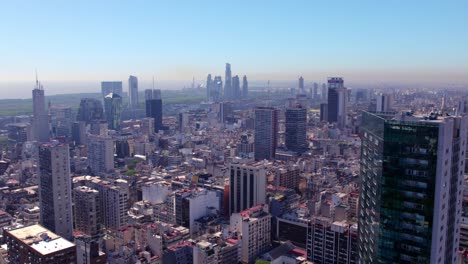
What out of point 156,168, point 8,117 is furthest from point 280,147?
point 8,117

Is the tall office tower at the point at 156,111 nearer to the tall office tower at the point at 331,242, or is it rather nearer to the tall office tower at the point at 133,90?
the tall office tower at the point at 133,90

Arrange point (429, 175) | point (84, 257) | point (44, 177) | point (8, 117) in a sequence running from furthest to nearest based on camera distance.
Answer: point (8, 117)
point (44, 177)
point (84, 257)
point (429, 175)

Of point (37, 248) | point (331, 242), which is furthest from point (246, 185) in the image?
point (37, 248)

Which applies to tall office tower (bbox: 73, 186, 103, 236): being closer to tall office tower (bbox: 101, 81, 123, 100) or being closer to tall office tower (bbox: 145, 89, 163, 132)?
tall office tower (bbox: 145, 89, 163, 132)

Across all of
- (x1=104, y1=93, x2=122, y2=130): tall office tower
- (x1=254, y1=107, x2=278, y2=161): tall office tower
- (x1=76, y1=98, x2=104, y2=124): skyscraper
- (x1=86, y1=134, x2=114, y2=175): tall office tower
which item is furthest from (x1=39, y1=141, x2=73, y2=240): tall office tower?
(x1=104, y1=93, x2=122, y2=130): tall office tower

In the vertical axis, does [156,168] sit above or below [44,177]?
below

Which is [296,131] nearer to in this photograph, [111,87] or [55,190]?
[55,190]

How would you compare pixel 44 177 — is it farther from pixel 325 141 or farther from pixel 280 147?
pixel 325 141

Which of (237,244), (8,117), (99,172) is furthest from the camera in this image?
(8,117)
